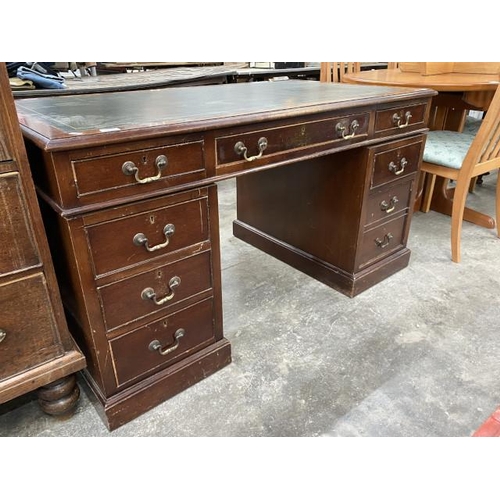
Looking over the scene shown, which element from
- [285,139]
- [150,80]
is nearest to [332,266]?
[285,139]

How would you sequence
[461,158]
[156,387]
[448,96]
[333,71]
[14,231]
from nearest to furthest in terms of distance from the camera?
[14,231]
[156,387]
[461,158]
[448,96]
[333,71]

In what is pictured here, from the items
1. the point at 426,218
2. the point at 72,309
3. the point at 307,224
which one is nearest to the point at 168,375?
the point at 72,309

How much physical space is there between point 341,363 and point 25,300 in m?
1.05

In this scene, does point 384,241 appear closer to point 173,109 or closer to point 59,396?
point 173,109

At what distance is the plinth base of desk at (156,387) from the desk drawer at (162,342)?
3 centimetres

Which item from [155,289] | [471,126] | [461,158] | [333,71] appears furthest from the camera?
[333,71]

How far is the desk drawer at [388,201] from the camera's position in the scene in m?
1.77

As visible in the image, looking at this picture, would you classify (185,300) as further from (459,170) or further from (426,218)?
(426,218)

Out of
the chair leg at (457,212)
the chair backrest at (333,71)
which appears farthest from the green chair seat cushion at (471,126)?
the chair backrest at (333,71)

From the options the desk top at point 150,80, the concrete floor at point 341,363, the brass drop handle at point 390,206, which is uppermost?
the desk top at point 150,80

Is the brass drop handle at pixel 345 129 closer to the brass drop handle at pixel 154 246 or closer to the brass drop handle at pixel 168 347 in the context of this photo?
the brass drop handle at pixel 154 246

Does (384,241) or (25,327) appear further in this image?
(384,241)

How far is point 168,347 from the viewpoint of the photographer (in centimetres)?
130

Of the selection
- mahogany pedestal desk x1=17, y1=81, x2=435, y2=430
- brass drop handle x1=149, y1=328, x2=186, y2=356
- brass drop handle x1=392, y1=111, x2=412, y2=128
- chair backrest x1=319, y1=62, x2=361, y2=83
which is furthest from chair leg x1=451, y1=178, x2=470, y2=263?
brass drop handle x1=149, y1=328, x2=186, y2=356
